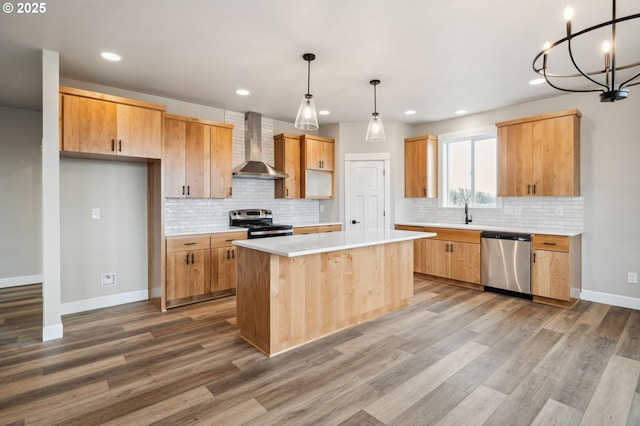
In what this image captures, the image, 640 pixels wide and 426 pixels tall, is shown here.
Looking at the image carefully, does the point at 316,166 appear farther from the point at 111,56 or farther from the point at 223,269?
the point at 111,56

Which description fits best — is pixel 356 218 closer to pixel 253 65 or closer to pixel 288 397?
pixel 253 65

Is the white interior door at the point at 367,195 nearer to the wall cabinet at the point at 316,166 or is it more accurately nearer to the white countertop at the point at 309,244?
the wall cabinet at the point at 316,166

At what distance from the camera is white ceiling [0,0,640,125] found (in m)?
2.46

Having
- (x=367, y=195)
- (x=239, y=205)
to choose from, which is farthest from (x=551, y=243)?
(x=239, y=205)

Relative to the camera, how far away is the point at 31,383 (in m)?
2.34

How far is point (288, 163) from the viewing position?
554 cm

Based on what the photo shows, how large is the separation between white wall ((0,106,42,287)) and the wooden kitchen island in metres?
4.20

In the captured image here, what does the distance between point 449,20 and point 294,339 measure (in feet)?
9.69

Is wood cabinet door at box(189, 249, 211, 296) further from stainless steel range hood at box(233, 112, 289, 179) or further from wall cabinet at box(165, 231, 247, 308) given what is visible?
stainless steel range hood at box(233, 112, 289, 179)

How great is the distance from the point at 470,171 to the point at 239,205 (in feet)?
12.7

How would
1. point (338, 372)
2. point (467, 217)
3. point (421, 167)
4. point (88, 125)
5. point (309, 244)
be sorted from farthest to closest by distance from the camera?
1. point (421, 167)
2. point (467, 217)
3. point (88, 125)
4. point (309, 244)
5. point (338, 372)

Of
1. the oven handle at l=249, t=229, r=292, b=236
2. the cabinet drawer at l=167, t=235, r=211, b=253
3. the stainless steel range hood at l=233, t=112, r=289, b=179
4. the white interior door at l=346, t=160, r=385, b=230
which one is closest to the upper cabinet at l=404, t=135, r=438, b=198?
the white interior door at l=346, t=160, r=385, b=230

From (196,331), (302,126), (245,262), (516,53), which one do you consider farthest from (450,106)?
(196,331)

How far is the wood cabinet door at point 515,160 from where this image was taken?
449cm
